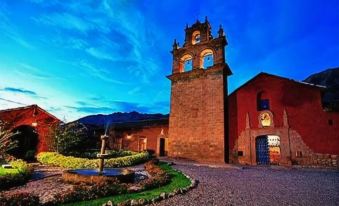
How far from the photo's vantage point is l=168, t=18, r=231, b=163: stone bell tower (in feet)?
70.9

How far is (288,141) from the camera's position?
19.1 meters

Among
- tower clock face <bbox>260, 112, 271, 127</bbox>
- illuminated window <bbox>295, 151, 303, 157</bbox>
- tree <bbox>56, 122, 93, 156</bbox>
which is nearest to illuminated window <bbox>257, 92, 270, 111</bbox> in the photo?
tower clock face <bbox>260, 112, 271, 127</bbox>

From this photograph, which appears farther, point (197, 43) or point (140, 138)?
point (140, 138)

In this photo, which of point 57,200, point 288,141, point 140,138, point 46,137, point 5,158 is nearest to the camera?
point 57,200

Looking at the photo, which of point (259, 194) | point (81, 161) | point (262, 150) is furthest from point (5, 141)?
point (262, 150)

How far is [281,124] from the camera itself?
1970 centimetres

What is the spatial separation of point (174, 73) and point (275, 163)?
43.0 ft

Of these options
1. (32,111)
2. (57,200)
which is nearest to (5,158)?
(32,111)

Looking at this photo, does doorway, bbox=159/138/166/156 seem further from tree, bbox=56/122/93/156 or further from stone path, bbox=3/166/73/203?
stone path, bbox=3/166/73/203

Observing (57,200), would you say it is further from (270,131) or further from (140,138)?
(140,138)

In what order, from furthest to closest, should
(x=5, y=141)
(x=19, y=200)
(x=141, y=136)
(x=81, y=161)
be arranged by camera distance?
(x=141, y=136), (x=81, y=161), (x=5, y=141), (x=19, y=200)

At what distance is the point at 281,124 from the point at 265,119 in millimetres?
1397

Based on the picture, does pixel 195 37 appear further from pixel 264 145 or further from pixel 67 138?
pixel 67 138

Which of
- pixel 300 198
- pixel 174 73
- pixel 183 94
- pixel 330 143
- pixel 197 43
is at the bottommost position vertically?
pixel 300 198
